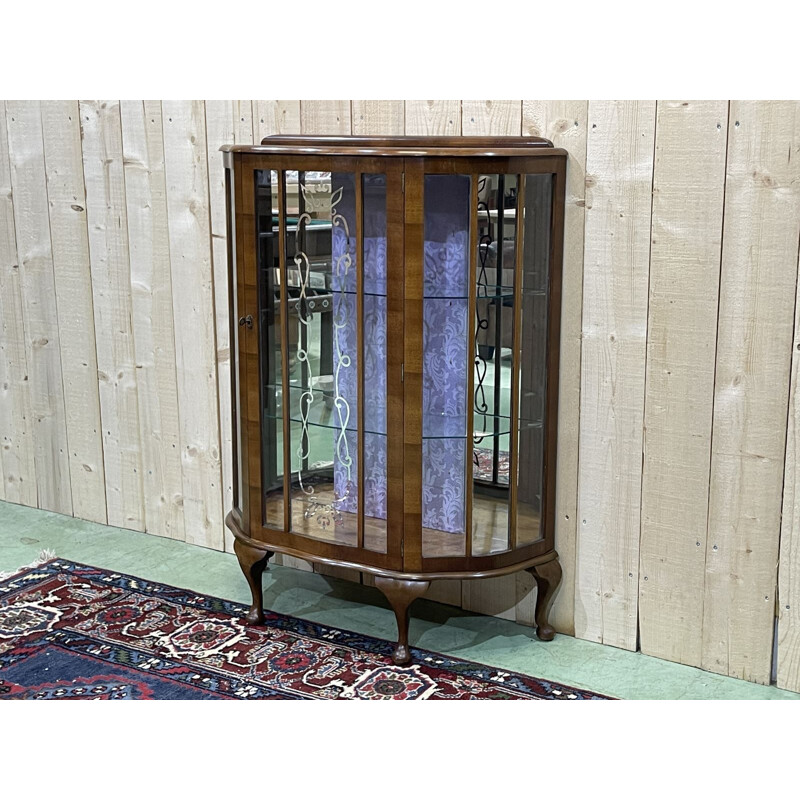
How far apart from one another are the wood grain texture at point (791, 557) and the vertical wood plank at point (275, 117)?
1.50 metres

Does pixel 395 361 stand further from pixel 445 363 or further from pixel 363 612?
pixel 363 612

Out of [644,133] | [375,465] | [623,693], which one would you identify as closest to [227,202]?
[375,465]

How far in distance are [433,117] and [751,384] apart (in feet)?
3.58

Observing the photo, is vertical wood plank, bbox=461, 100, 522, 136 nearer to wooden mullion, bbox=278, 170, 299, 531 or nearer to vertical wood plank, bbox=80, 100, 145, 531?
wooden mullion, bbox=278, 170, 299, 531

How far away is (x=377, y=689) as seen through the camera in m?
2.77

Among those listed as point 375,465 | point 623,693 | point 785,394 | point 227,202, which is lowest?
point 623,693

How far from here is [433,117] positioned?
297 centimetres

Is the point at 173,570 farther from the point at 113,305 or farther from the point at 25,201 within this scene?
the point at 25,201

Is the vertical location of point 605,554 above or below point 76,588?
above

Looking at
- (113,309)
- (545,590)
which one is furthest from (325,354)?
(113,309)

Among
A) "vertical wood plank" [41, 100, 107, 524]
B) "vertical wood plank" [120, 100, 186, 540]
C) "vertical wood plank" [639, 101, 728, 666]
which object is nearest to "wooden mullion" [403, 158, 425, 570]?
"vertical wood plank" [639, 101, 728, 666]

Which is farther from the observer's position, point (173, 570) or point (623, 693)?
point (173, 570)

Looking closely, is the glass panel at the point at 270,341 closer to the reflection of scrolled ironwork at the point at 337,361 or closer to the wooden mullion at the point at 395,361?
the reflection of scrolled ironwork at the point at 337,361

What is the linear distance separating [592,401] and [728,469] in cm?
39
